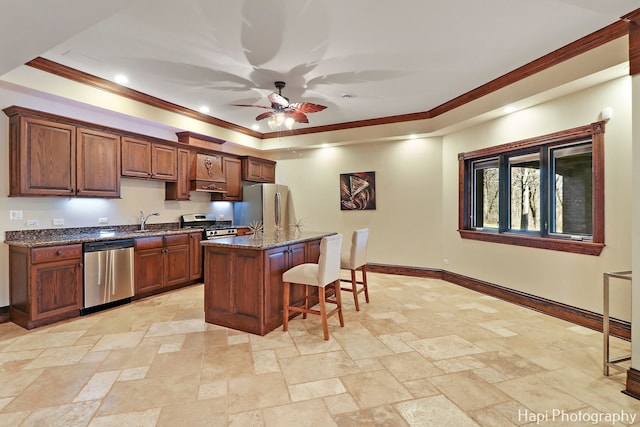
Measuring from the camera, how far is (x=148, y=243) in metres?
4.32

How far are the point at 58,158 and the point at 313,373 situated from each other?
12.1 ft

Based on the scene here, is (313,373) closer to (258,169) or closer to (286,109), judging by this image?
(286,109)

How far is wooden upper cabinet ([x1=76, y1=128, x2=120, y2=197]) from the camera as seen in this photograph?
380cm

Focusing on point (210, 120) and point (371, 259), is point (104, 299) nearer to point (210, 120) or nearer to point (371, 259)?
point (210, 120)

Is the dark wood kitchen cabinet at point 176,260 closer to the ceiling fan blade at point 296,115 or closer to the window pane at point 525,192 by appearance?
the ceiling fan blade at point 296,115

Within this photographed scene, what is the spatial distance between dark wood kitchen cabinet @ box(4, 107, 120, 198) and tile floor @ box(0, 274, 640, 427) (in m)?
1.53

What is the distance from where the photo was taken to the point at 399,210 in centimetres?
588

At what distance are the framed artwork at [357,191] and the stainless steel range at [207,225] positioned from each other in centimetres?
222

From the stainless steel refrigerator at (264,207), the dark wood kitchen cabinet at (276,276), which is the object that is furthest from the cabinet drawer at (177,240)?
the dark wood kitchen cabinet at (276,276)

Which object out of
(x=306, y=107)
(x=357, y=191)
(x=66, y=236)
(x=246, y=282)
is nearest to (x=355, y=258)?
(x=246, y=282)

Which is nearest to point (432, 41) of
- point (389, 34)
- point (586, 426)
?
point (389, 34)

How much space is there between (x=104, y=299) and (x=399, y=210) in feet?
15.5

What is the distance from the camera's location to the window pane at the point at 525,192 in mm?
4129

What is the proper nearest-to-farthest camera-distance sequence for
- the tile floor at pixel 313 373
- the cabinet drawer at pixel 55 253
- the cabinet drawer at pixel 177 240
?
1. the tile floor at pixel 313 373
2. the cabinet drawer at pixel 55 253
3. the cabinet drawer at pixel 177 240
